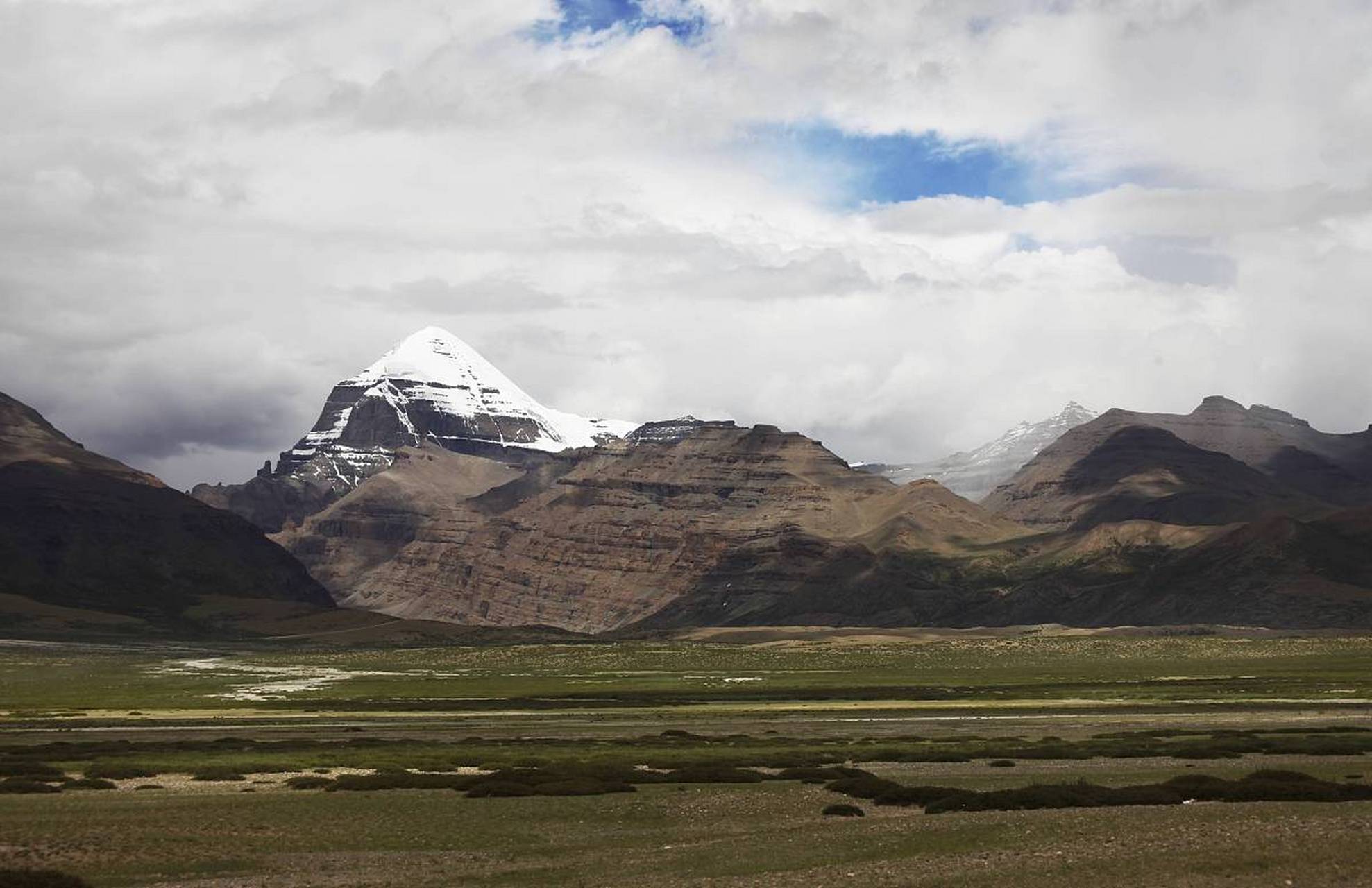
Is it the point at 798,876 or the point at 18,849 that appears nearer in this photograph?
the point at 798,876

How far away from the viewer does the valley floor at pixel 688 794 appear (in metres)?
39.1

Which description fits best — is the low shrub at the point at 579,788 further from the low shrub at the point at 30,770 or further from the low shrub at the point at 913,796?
the low shrub at the point at 30,770

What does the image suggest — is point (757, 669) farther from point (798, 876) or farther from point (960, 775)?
point (798, 876)

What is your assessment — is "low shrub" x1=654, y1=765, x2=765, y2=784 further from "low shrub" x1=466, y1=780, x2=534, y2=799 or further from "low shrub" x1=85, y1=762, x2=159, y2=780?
"low shrub" x1=85, y1=762, x2=159, y2=780

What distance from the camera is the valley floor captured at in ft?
128

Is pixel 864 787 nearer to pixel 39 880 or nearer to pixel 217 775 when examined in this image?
pixel 217 775

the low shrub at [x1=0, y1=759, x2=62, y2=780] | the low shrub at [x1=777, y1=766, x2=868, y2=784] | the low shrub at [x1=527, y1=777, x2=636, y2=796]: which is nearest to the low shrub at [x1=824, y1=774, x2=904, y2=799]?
the low shrub at [x1=777, y1=766, x2=868, y2=784]

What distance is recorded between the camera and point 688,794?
54594 millimetres

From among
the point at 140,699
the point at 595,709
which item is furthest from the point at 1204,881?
the point at 140,699

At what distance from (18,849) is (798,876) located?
22.4 m

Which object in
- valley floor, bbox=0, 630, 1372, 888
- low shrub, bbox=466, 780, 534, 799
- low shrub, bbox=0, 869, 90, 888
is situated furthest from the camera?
low shrub, bbox=466, 780, 534, 799

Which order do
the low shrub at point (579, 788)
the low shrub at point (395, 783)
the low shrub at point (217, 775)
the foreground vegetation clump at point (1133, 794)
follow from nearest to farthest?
1. the foreground vegetation clump at point (1133, 794)
2. the low shrub at point (579, 788)
3. the low shrub at point (395, 783)
4. the low shrub at point (217, 775)

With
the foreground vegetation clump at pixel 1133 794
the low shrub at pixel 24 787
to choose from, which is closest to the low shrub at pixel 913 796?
the foreground vegetation clump at pixel 1133 794

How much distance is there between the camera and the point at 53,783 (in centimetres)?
5881
